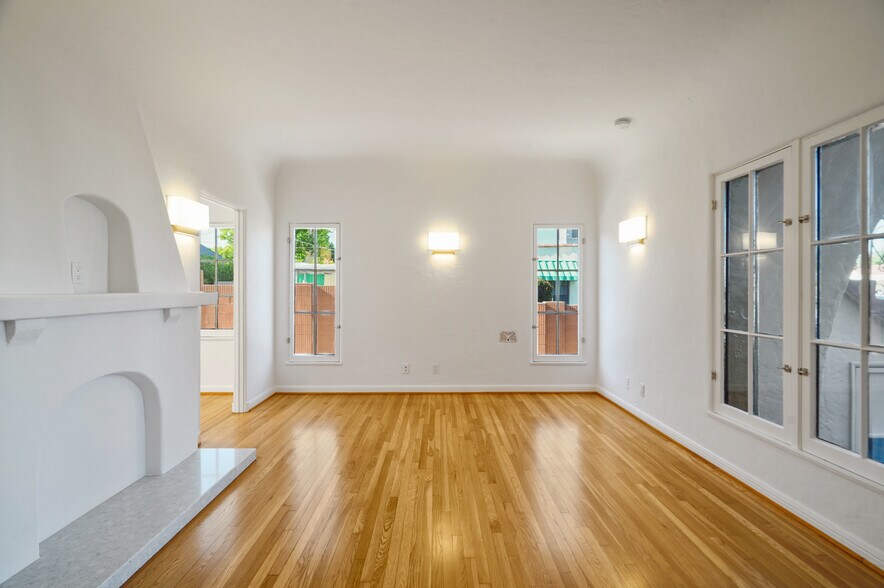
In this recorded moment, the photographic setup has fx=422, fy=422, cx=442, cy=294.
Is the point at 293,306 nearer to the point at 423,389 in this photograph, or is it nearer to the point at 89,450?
the point at 423,389

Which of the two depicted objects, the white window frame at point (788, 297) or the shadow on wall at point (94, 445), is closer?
the shadow on wall at point (94, 445)

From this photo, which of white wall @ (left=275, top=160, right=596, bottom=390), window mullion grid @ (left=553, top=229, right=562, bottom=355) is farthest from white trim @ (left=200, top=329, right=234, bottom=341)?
window mullion grid @ (left=553, top=229, right=562, bottom=355)

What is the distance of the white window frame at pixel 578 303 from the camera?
17.8 ft

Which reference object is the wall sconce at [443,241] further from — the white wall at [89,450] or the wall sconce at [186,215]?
the white wall at [89,450]

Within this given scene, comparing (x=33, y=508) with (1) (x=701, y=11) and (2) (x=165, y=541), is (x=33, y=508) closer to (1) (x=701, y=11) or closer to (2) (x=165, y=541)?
(2) (x=165, y=541)

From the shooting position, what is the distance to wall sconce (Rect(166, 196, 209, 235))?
10.8 ft

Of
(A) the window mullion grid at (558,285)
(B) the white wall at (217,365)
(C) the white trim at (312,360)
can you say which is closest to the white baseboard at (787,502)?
(A) the window mullion grid at (558,285)

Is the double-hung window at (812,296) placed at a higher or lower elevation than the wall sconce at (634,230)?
lower

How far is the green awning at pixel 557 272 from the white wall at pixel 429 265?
201mm

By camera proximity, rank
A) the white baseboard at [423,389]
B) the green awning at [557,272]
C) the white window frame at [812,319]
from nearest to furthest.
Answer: the white window frame at [812,319] → the white baseboard at [423,389] → the green awning at [557,272]

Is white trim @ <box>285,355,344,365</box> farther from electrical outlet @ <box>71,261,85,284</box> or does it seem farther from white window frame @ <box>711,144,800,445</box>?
white window frame @ <box>711,144,800,445</box>

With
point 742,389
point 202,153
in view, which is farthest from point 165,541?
point 742,389

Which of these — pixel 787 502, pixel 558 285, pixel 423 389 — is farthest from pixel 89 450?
pixel 558 285

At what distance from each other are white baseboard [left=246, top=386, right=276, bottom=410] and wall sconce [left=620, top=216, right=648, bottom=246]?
4390 millimetres
